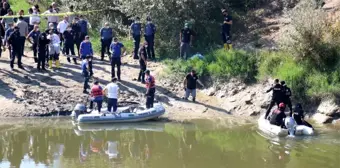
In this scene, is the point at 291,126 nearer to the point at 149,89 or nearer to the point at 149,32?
the point at 149,89

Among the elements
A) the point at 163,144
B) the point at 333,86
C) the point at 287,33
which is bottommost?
the point at 163,144

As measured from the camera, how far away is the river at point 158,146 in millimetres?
17625

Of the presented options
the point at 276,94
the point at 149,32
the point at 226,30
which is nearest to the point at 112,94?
the point at 149,32

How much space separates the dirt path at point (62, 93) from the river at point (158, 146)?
0.89 metres

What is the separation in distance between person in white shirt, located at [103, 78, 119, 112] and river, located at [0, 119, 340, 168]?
77 centimetres

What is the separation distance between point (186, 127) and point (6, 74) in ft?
26.7

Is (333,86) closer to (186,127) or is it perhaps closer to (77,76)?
(186,127)

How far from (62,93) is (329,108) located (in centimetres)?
1027

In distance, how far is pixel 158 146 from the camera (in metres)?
19.7

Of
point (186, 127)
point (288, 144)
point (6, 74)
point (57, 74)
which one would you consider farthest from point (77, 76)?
point (288, 144)

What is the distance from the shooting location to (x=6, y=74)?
25.8m

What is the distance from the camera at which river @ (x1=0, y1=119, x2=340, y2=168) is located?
17625 mm

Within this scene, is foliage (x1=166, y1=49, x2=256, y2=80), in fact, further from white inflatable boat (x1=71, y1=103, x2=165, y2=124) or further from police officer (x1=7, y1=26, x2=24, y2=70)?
police officer (x1=7, y1=26, x2=24, y2=70)

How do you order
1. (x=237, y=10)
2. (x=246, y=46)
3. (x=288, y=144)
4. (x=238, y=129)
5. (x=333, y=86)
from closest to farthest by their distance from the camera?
(x=288, y=144)
(x=238, y=129)
(x=333, y=86)
(x=246, y=46)
(x=237, y=10)
